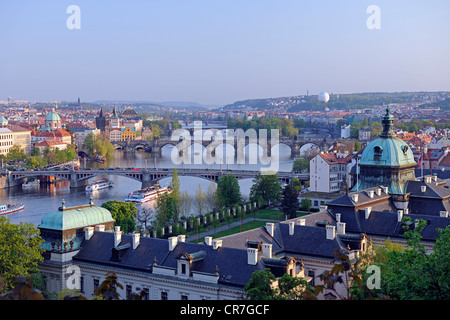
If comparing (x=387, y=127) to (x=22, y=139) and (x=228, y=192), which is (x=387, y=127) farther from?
(x=22, y=139)

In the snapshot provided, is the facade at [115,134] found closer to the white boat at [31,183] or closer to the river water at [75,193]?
the river water at [75,193]

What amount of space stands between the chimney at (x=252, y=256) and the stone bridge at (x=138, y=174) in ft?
123

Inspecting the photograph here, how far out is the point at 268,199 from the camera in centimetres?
4441

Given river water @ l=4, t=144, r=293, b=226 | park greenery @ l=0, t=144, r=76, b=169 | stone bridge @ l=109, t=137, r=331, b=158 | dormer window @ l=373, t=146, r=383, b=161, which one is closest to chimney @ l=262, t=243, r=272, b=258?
dormer window @ l=373, t=146, r=383, b=161

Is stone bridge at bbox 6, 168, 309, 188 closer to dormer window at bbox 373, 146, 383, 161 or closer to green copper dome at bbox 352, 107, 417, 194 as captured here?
green copper dome at bbox 352, 107, 417, 194

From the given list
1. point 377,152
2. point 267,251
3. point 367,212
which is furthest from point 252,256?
point 377,152

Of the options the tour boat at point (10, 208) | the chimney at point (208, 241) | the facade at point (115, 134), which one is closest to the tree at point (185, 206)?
the tour boat at point (10, 208)

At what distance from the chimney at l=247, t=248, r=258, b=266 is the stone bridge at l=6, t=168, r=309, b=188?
123 ft

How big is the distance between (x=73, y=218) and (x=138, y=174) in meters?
38.0

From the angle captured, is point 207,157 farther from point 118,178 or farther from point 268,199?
point 268,199

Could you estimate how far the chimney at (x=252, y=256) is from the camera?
17.1 m

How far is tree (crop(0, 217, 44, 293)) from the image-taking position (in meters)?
18.2

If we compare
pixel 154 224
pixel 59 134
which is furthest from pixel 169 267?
pixel 59 134
